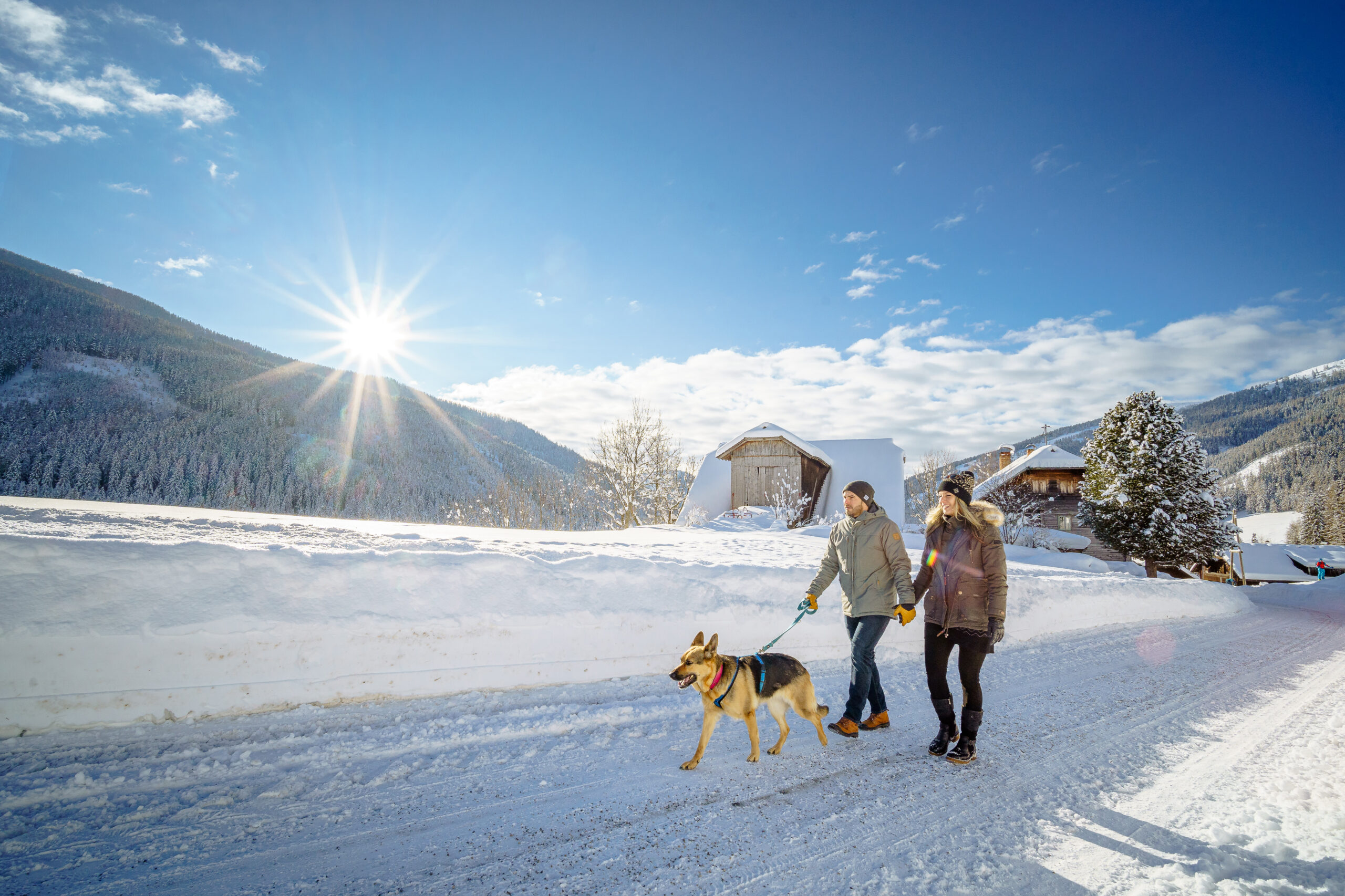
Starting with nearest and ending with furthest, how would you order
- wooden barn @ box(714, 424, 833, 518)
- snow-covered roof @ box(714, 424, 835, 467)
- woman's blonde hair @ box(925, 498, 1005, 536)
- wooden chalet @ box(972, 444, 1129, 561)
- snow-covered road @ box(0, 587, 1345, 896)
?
snow-covered road @ box(0, 587, 1345, 896)
woman's blonde hair @ box(925, 498, 1005, 536)
wooden barn @ box(714, 424, 833, 518)
snow-covered roof @ box(714, 424, 835, 467)
wooden chalet @ box(972, 444, 1129, 561)

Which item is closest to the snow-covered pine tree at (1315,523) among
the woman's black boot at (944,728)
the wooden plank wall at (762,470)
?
the wooden plank wall at (762,470)

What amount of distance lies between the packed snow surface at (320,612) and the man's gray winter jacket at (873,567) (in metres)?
2.61

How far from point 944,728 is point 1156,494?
72.6 ft

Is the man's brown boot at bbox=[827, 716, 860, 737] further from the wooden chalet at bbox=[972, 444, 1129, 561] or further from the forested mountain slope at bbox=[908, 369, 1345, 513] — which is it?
the forested mountain slope at bbox=[908, 369, 1345, 513]

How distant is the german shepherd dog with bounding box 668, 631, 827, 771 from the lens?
3701 mm

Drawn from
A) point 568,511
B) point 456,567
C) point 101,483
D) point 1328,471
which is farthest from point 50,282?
point 1328,471

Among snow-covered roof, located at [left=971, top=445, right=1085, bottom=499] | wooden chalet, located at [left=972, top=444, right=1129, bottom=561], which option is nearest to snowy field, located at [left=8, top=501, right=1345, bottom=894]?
A: wooden chalet, located at [left=972, top=444, right=1129, bottom=561]

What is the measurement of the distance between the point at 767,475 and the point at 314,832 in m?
21.9

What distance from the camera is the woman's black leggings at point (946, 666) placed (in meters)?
4.02

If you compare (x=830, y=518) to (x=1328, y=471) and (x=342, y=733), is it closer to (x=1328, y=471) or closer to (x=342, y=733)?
(x=342, y=733)

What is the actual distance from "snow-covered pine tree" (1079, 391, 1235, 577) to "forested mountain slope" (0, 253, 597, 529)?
87.2 ft

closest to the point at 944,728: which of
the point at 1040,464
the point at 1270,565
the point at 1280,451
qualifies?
the point at 1040,464

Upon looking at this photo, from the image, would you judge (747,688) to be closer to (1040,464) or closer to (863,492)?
(863,492)

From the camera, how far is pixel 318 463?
54000 mm
